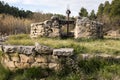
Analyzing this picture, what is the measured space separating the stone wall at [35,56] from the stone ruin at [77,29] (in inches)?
155

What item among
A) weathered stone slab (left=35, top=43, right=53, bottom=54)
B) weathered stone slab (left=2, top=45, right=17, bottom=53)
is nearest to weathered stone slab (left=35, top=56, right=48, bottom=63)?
weathered stone slab (left=35, top=43, right=53, bottom=54)

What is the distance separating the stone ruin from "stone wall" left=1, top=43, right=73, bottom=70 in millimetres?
3946

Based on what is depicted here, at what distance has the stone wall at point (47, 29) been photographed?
10758mm

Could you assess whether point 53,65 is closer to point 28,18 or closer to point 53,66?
point 53,66

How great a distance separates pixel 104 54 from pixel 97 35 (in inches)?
160

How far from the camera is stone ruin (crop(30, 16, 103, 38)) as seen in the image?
34.5 feet

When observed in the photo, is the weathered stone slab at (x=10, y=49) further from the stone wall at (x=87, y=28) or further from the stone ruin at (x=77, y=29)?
the stone wall at (x=87, y=28)

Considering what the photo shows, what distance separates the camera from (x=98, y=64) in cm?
639

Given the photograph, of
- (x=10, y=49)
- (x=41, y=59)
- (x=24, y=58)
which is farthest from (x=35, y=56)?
(x=10, y=49)

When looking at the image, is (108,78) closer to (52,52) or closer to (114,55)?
(114,55)

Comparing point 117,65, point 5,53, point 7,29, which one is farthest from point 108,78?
point 7,29

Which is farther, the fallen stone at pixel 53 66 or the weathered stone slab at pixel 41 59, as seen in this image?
the weathered stone slab at pixel 41 59

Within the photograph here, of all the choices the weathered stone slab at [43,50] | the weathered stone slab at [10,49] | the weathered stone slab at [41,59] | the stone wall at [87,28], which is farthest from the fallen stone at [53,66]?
the stone wall at [87,28]

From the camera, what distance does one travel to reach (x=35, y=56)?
21.8 feet
